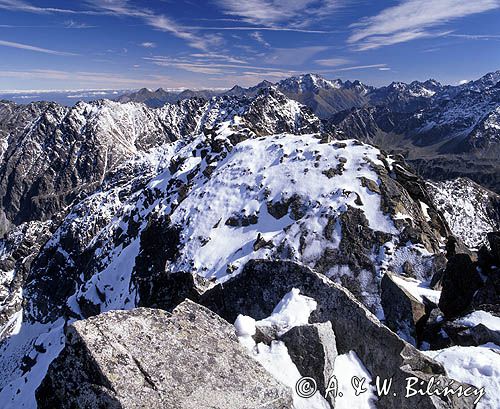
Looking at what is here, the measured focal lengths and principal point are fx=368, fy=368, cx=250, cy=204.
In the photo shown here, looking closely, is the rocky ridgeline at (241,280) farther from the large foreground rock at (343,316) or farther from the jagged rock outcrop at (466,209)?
the jagged rock outcrop at (466,209)

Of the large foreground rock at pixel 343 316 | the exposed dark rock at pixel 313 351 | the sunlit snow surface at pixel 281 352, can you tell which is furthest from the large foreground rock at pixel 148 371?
the large foreground rock at pixel 343 316

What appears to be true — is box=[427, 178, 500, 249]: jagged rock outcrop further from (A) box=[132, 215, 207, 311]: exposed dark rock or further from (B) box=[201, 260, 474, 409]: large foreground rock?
(B) box=[201, 260, 474, 409]: large foreground rock

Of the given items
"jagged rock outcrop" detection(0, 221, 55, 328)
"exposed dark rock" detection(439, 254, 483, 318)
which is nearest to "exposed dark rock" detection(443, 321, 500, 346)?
"exposed dark rock" detection(439, 254, 483, 318)

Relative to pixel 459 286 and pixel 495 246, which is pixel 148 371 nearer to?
pixel 459 286

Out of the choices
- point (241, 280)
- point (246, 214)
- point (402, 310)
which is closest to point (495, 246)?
point (402, 310)

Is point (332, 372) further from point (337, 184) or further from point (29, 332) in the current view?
point (29, 332)

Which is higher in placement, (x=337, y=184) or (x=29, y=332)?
(x=337, y=184)

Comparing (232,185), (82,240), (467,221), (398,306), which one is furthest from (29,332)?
(467,221)

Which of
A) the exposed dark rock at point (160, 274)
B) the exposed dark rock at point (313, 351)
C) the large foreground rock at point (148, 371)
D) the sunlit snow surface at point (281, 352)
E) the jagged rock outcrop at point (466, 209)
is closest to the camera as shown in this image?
the large foreground rock at point (148, 371)
